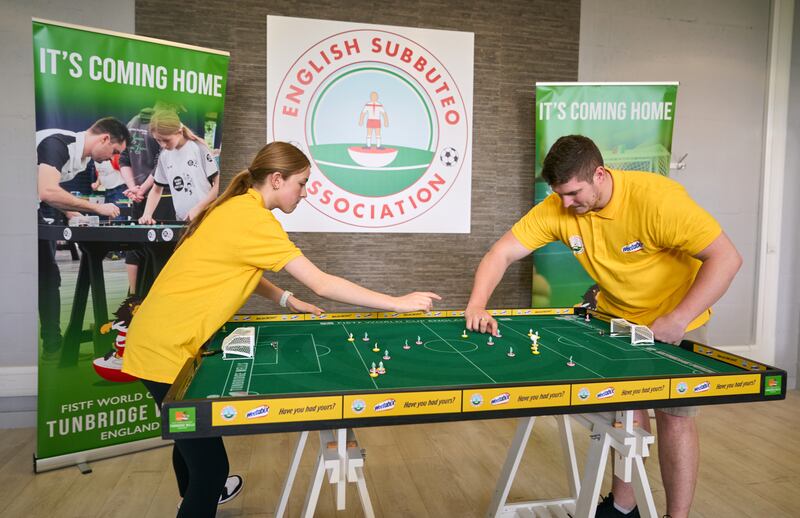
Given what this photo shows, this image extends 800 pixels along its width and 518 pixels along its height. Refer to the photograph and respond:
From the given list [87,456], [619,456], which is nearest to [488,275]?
[619,456]

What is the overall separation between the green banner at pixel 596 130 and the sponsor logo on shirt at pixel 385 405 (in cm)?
259

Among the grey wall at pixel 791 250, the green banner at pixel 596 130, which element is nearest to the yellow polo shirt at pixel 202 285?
the green banner at pixel 596 130

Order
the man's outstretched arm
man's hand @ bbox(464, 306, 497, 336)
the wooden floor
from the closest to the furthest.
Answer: man's hand @ bbox(464, 306, 497, 336), the man's outstretched arm, the wooden floor

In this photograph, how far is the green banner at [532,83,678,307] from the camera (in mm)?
3768

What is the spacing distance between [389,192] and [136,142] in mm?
1543

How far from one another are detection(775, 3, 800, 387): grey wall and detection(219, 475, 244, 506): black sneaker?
13.7 ft

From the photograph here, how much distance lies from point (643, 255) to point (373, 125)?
6.90ft

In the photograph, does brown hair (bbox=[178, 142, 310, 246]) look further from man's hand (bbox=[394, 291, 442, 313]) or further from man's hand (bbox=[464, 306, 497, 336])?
man's hand (bbox=[464, 306, 497, 336])

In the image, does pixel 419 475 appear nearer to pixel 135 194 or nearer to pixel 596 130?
pixel 135 194

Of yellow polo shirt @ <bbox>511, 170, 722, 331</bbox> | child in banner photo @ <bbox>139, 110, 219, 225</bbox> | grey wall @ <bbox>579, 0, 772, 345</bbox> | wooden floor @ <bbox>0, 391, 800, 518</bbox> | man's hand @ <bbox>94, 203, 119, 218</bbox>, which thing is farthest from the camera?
grey wall @ <bbox>579, 0, 772, 345</bbox>

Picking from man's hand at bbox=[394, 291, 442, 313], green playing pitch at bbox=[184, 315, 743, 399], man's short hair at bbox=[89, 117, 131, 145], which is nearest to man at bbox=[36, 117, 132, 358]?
man's short hair at bbox=[89, 117, 131, 145]

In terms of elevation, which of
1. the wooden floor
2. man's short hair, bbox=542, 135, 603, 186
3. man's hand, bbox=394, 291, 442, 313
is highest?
man's short hair, bbox=542, 135, 603, 186

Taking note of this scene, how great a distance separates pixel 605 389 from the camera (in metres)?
1.53

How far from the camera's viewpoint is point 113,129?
2932 millimetres
